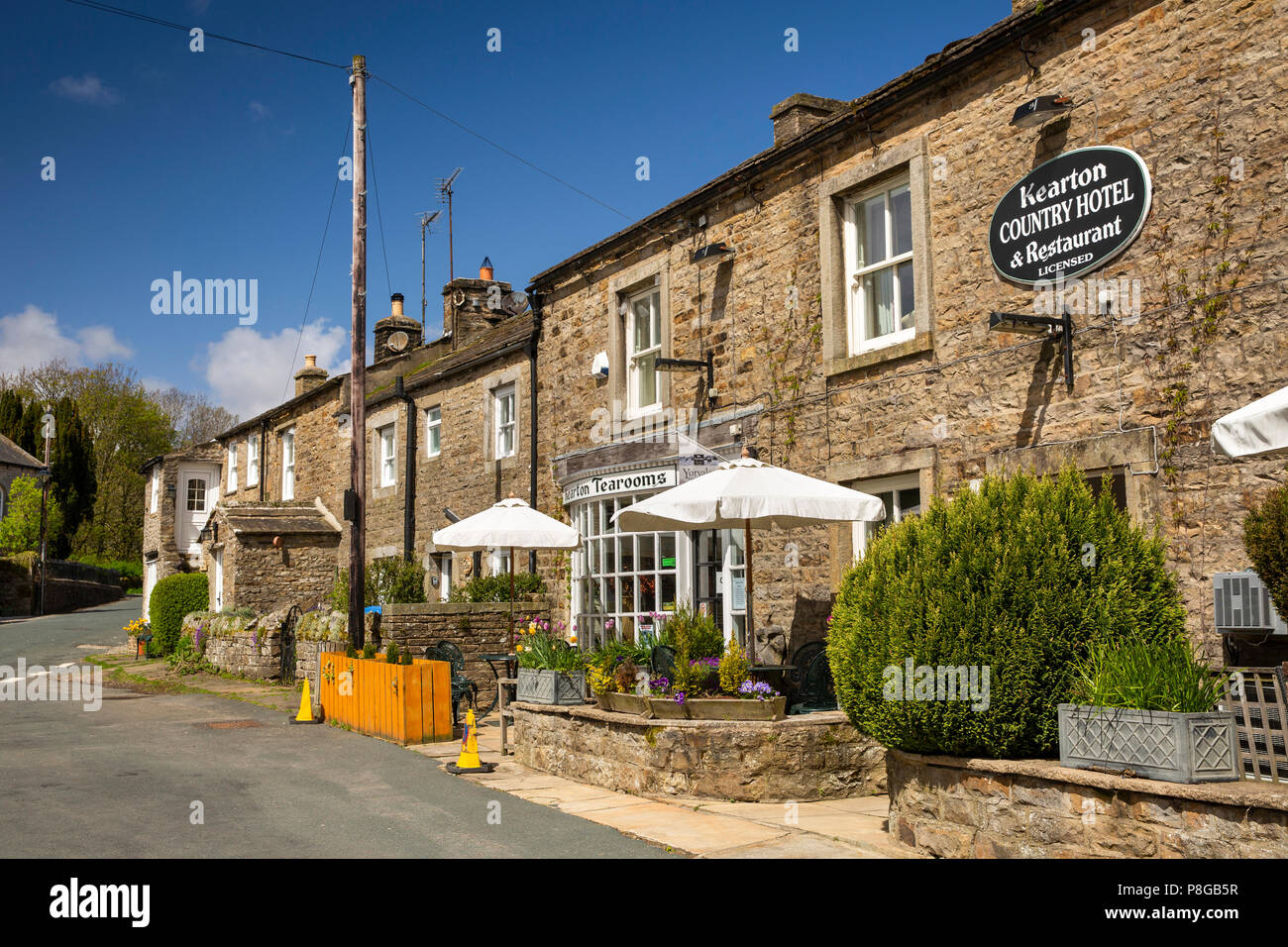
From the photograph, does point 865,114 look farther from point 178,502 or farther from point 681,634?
point 178,502

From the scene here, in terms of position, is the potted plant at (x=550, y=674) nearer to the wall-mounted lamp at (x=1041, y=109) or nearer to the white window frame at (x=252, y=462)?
the wall-mounted lamp at (x=1041, y=109)

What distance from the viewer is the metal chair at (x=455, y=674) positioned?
12617 millimetres

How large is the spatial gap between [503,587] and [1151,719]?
11.5 meters

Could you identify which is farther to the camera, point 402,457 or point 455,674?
point 402,457

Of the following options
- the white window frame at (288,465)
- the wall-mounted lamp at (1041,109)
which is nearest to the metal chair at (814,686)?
the wall-mounted lamp at (1041,109)

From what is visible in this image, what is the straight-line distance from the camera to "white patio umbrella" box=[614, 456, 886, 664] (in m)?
8.69

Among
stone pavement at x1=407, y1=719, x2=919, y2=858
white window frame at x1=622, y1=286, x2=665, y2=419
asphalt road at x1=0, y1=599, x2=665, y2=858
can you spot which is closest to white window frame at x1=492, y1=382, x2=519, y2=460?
white window frame at x1=622, y1=286, x2=665, y2=419

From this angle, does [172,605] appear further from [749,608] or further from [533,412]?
[749,608]

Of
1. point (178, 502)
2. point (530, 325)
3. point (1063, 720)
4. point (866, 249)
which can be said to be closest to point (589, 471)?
point (530, 325)

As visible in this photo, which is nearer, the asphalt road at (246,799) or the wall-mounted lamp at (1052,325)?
the asphalt road at (246,799)

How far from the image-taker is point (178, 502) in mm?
37469

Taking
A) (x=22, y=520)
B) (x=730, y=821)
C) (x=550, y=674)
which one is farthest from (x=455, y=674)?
(x=22, y=520)

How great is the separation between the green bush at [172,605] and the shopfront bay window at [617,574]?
42.5ft

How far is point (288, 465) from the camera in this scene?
27047 millimetres
